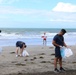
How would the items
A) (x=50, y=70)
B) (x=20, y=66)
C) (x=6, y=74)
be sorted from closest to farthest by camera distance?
(x=6, y=74)
(x=50, y=70)
(x=20, y=66)

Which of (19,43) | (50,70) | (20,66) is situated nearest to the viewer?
(50,70)

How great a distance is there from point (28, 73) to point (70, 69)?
1.90 meters

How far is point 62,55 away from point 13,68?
2.29m

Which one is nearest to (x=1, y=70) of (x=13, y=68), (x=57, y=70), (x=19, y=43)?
(x=13, y=68)

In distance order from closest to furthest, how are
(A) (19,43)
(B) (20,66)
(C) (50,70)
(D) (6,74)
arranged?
(D) (6,74) < (C) (50,70) < (B) (20,66) < (A) (19,43)

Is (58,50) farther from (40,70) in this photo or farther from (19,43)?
(19,43)

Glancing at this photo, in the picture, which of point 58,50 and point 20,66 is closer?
point 58,50

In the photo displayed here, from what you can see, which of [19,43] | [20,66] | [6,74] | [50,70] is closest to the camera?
[6,74]

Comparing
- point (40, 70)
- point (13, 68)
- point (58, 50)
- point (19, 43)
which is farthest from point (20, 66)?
point (19, 43)

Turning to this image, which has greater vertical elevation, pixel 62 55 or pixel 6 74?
pixel 62 55

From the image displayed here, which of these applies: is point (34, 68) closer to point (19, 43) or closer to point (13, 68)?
point (13, 68)

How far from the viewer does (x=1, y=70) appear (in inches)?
420

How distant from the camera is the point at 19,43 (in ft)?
51.6

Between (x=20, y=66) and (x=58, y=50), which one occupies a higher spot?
(x=58, y=50)
